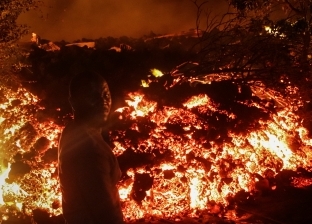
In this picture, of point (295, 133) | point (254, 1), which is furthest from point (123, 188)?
point (254, 1)

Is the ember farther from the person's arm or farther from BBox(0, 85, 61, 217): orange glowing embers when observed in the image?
the person's arm

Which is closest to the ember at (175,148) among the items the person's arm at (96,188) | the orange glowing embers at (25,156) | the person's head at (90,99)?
the orange glowing embers at (25,156)

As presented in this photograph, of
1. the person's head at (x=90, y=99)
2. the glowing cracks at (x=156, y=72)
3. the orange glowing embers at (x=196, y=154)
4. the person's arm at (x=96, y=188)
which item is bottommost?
the person's arm at (x=96, y=188)

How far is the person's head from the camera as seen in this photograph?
1.97 m

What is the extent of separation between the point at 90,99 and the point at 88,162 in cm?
38

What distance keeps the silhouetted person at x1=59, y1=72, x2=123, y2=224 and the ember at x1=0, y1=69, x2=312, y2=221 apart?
170 inches

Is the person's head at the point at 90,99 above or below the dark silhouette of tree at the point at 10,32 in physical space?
below

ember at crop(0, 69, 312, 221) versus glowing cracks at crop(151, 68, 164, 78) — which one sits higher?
glowing cracks at crop(151, 68, 164, 78)

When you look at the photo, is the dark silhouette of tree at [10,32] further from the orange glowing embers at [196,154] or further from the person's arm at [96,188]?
the person's arm at [96,188]

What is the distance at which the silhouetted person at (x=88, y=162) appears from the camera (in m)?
1.72

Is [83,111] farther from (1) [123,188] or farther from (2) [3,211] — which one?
(2) [3,211]

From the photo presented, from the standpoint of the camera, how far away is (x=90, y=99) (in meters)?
1.97

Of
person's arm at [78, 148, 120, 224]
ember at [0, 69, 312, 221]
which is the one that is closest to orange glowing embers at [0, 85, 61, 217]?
ember at [0, 69, 312, 221]

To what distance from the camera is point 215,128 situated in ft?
23.2
